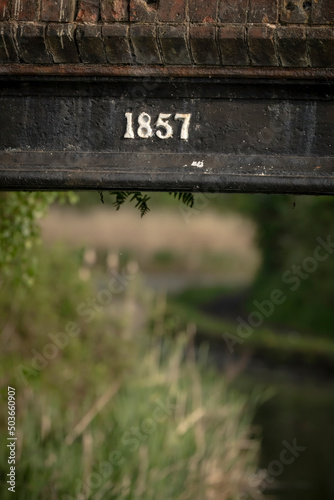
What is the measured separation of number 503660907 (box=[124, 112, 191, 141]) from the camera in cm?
311

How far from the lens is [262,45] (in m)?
2.95

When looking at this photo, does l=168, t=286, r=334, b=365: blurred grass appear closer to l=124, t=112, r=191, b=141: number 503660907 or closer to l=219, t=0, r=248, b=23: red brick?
l=124, t=112, r=191, b=141: number 503660907

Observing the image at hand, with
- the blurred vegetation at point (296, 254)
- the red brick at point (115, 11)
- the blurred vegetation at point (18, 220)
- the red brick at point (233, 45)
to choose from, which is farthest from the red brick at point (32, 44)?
the blurred vegetation at point (296, 254)

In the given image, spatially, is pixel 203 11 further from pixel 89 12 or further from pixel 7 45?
pixel 7 45

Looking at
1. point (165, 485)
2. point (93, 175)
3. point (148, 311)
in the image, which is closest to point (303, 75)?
point (93, 175)

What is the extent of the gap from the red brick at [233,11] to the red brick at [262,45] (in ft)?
0.21

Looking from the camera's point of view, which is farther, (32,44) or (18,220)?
(18,220)

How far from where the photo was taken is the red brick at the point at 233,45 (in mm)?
2953

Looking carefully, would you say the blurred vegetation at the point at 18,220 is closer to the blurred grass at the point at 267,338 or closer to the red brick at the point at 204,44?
the red brick at the point at 204,44

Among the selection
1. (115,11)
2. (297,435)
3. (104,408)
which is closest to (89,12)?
(115,11)

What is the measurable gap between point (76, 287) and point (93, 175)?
5864 millimetres

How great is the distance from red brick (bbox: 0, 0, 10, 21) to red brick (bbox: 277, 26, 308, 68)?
1.06 m

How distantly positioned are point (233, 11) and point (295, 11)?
236 mm

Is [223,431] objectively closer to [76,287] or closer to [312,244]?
[76,287]
